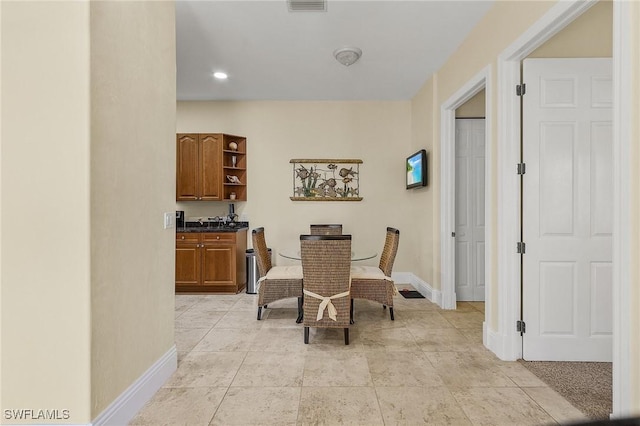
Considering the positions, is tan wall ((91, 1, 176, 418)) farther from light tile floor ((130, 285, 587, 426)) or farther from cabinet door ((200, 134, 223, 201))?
cabinet door ((200, 134, 223, 201))

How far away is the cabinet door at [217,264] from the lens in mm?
4547

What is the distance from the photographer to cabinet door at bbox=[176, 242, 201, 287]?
4535mm

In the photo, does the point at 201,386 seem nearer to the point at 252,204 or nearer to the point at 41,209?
the point at 41,209

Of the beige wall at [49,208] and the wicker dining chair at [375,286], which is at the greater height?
the beige wall at [49,208]

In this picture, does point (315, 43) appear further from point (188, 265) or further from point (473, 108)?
point (188, 265)

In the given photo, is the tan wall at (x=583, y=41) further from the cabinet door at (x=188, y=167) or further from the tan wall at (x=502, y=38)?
the cabinet door at (x=188, y=167)

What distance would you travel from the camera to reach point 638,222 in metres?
1.43

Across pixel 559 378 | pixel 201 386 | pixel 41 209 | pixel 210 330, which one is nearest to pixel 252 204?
pixel 210 330

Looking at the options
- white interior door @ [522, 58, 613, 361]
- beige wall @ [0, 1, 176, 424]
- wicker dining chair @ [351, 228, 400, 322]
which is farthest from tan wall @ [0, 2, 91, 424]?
white interior door @ [522, 58, 613, 361]

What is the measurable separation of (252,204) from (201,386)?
3.30 metres

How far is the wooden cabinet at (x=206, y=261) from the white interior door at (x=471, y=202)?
3.21 m

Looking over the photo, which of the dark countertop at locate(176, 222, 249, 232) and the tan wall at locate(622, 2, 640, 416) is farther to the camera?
the dark countertop at locate(176, 222, 249, 232)

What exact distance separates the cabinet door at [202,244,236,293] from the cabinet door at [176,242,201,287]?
0.34 ft

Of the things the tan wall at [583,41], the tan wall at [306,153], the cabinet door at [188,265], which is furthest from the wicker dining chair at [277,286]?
the tan wall at [583,41]
